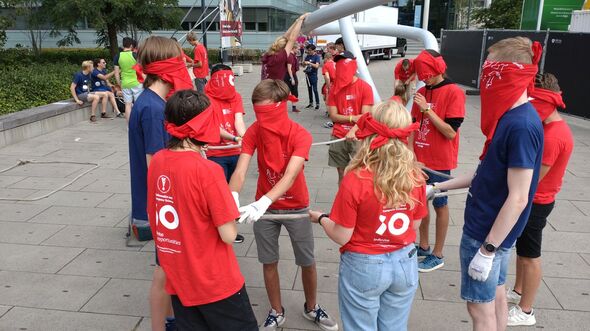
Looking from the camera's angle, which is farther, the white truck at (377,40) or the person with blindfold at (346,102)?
the white truck at (377,40)

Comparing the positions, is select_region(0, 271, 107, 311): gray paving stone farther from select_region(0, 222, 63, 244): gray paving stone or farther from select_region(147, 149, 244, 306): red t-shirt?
select_region(147, 149, 244, 306): red t-shirt

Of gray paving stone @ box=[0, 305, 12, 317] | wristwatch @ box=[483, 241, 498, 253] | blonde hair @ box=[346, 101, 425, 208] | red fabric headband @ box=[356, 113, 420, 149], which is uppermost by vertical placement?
red fabric headband @ box=[356, 113, 420, 149]

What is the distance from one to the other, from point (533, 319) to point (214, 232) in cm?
276

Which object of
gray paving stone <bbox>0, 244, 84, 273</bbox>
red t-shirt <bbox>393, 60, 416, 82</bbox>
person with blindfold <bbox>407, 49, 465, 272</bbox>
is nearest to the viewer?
person with blindfold <bbox>407, 49, 465, 272</bbox>

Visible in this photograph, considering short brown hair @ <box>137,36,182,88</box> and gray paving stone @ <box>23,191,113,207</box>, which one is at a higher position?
short brown hair @ <box>137,36,182,88</box>

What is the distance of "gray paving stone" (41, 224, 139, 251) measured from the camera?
525 centimetres

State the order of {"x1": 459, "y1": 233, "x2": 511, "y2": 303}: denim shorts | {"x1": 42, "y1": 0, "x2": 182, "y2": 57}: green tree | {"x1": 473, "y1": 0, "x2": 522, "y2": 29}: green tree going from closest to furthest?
{"x1": 459, "y1": 233, "x2": 511, "y2": 303}: denim shorts → {"x1": 42, "y1": 0, "x2": 182, "y2": 57}: green tree → {"x1": 473, "y1": 0, "x2": 522, "y2": 29}: green tree

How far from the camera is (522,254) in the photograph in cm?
370

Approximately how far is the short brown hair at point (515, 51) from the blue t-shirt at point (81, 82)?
11.8 m

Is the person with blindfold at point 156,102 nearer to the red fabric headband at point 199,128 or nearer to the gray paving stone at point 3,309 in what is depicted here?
the red fabric headband at point 199,128

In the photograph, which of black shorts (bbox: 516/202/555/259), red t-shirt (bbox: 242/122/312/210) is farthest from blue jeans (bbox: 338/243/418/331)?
black shorts (bbox: 516/202/555/259)

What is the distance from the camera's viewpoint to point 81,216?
6051mm

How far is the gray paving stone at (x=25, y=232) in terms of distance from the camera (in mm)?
5352

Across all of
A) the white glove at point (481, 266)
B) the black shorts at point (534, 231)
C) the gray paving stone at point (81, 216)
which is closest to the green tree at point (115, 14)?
the gray paving stone at point (81, 216)
